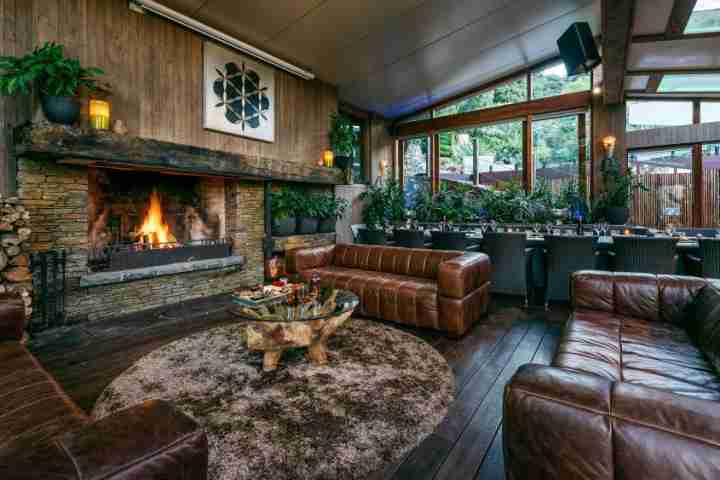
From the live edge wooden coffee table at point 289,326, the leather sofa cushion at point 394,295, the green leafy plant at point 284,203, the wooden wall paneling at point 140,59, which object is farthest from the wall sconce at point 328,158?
the live edge wooden coffee table at point 289,326

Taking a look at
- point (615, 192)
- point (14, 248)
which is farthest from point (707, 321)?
point (14, 248)

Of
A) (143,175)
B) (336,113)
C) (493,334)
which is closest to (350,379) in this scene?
(493,334)

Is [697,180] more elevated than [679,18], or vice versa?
[679,18]

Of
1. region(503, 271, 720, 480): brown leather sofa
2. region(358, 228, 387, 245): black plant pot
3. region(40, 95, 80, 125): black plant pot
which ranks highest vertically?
region(40, 95, 80, 125): black plant pot

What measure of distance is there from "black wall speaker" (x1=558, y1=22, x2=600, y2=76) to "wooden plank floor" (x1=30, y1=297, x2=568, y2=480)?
329 centimetres

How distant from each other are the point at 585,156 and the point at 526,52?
2138 mm

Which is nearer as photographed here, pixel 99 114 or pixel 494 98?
pixel 99 114

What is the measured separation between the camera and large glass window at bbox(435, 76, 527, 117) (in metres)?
7.02

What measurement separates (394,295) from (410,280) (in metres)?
0.34

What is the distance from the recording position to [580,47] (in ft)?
15.4

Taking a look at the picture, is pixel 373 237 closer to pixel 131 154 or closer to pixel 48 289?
pixel 131 154

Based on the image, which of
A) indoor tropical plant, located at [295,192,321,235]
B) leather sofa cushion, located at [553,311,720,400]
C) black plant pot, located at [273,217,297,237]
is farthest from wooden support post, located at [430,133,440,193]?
leather sofa cushion, located at [553,311,720,400]

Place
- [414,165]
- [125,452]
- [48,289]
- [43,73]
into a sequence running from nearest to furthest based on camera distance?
[125,452] → [43,73] → [48,289] → [414,165]

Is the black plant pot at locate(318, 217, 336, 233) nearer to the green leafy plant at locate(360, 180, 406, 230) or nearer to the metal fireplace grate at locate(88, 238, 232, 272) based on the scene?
the green leafy plant at locate(360, 180, 406, 230)
